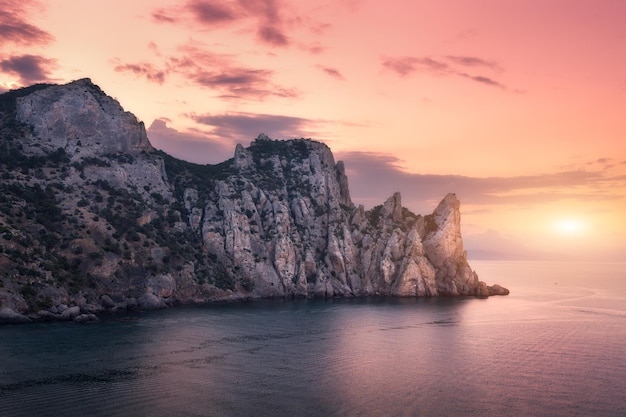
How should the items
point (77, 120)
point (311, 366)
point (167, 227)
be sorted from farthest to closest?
point (77, 120) < point (167, 227) < point (311, 366)

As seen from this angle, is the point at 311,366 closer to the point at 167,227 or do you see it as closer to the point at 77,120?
the point at 167,227

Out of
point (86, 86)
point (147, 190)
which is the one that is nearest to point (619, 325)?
point (147, 190)

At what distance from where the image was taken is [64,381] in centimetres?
5825

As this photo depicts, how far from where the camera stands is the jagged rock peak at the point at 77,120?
167 meters

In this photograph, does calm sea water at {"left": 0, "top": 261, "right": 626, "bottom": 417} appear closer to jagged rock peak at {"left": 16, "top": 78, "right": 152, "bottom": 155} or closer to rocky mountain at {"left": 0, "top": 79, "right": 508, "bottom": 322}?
rocky mountain at {"left": 0, "top": 79, "right": 508, "bottom": 322}

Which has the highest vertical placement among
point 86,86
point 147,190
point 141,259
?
point 86,86

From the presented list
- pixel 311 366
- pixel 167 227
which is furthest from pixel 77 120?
pixel 311 366

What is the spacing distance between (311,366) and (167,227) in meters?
103

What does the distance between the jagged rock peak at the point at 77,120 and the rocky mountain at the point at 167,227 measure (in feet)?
1.31

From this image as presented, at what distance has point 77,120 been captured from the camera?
6727 inches

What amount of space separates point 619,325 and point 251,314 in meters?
88.9

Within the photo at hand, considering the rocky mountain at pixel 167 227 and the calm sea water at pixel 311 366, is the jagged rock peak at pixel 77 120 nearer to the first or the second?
the rocky mountain at pixel 167 227

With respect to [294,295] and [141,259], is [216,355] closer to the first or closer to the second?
[141,259]

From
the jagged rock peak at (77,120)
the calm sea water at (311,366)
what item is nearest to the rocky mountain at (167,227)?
the jagged rock peak at (77,120)
